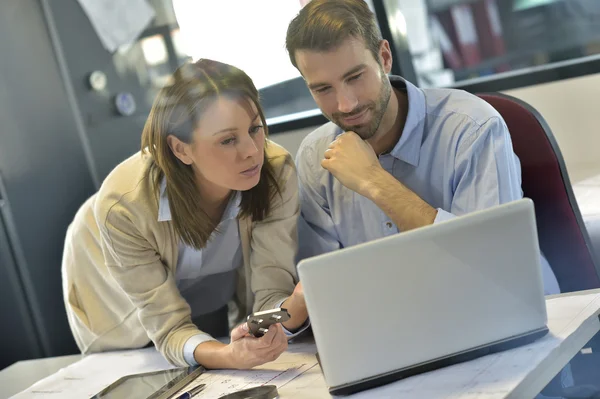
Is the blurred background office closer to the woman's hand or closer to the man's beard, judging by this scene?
the man's beard

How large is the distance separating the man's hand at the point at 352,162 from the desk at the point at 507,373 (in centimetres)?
38

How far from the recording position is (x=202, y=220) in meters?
1.55

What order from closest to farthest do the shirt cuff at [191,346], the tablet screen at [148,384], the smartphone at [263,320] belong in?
the smartphone at [263,320]
the tablet screen at [148,384]
the shirt cuff at [191,346]

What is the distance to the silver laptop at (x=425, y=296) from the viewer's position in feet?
3.46

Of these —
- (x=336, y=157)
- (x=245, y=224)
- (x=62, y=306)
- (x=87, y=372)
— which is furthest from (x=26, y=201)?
(x=336, y=157)

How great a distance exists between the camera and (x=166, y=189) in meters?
1.51

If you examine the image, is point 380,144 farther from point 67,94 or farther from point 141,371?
point 67,94

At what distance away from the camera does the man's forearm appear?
1.42 meters

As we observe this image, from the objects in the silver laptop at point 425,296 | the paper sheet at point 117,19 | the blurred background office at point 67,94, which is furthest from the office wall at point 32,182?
the silver laptop at point 425,296

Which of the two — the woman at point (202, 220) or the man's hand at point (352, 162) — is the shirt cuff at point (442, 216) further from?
the woman at point (202, 220)

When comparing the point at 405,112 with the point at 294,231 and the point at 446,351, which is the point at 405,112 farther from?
the point at 446,351

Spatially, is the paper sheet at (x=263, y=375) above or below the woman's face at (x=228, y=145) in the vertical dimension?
below

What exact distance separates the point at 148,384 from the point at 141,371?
0.15 metres

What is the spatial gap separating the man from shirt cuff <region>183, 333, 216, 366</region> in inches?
10.9
